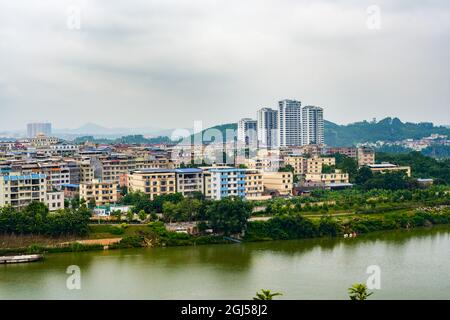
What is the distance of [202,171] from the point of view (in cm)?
1149

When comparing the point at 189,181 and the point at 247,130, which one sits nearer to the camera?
the point at 189,181

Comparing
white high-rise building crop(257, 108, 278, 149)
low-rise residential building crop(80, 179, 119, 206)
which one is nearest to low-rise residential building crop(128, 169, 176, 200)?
low-rise residential building crop(80, 179, 119, 206)

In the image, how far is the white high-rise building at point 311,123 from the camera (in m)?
27.6

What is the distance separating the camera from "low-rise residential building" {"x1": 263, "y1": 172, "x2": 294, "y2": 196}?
12.8m

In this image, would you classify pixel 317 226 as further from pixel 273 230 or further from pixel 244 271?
pixel 244 271

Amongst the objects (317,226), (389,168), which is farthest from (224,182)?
(389,168)

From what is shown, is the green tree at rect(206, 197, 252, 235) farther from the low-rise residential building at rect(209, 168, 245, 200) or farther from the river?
the low-rise residential building at rect(209, 168, 245, 200)

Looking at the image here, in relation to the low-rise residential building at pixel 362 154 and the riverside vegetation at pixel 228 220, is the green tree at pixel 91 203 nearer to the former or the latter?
the riverside vegetation at pixel 228 220

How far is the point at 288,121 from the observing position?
2725cm

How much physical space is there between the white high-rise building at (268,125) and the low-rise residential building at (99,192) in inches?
620

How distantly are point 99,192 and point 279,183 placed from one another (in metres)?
3.53

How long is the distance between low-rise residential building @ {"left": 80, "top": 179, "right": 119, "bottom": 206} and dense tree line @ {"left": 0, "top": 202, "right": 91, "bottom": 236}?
Result: 2.43 m

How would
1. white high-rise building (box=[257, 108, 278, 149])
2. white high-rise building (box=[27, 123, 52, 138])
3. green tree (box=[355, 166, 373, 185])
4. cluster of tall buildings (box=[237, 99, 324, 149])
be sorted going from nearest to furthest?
green tree (box=[355, 166, 373, 185]), cluster of tall buildings (box=[237, 99, 324, 149]), white high-rise building (box=[257, 108, 278, 149]), white high-rise building (box=[27, 123, 52, 138])

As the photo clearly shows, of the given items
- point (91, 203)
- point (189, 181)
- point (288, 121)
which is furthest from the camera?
point (288, 121)
